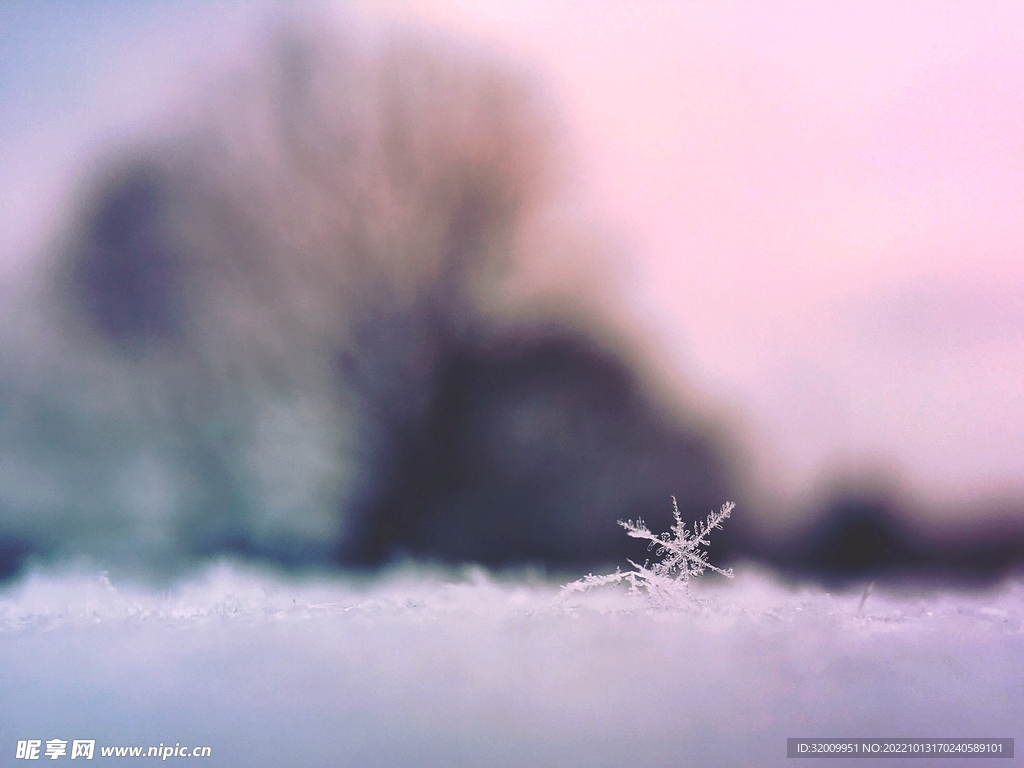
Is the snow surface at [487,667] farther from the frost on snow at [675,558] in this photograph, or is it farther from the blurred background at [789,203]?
the blurred background at [789,203]

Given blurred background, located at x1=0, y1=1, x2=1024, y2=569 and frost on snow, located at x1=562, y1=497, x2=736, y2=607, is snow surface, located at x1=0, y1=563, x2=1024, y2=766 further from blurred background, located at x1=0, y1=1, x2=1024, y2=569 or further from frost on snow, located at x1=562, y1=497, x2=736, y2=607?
blurred background, located at x1=0, y1=1, x2=1024, y2=569

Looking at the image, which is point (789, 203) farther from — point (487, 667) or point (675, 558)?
point (487, 667)

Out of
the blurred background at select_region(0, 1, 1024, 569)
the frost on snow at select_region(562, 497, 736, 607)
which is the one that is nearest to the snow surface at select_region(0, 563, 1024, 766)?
the frost on snow at select_region(562, 497, 736, 607)

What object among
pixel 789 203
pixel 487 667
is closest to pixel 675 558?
pixel 487 667

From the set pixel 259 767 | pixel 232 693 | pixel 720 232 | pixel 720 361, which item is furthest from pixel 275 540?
pixel 720 232

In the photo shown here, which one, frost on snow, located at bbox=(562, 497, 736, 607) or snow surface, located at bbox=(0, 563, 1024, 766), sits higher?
frost on snow, located at bbox=(562, 497, 736, 607)

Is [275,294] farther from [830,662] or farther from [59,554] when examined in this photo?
[830,662]
